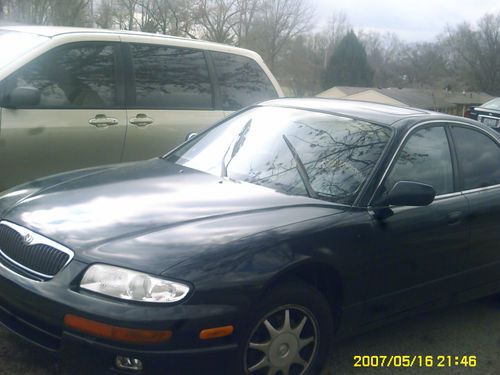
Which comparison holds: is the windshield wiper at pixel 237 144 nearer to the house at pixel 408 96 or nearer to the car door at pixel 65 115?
the car door at pixel 65 115

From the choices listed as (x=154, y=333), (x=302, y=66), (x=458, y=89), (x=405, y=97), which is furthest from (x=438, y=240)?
(x=458, y=89)

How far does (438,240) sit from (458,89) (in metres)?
72.1

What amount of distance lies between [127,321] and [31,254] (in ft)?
2.27

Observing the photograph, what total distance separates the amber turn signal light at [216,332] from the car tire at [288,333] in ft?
0.30

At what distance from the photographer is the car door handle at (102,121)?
5.28m

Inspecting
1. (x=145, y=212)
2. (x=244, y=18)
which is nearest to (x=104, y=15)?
(x=244, y=18)

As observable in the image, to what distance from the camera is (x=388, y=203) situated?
3535mm

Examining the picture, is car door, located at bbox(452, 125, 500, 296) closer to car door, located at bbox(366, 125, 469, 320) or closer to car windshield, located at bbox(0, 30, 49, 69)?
car door, located at bbox(366, 125, 469, 320)

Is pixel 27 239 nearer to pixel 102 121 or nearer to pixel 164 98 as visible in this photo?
pixel 102 121

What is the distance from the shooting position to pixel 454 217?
3.97 meters

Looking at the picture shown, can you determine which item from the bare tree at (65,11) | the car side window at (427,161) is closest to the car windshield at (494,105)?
the car side window at (427,161)

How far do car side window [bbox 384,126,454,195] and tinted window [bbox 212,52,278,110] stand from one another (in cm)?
271

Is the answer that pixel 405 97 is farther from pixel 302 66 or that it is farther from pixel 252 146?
pixel 252 146

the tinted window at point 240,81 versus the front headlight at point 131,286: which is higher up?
the tinted window at point 240,81
